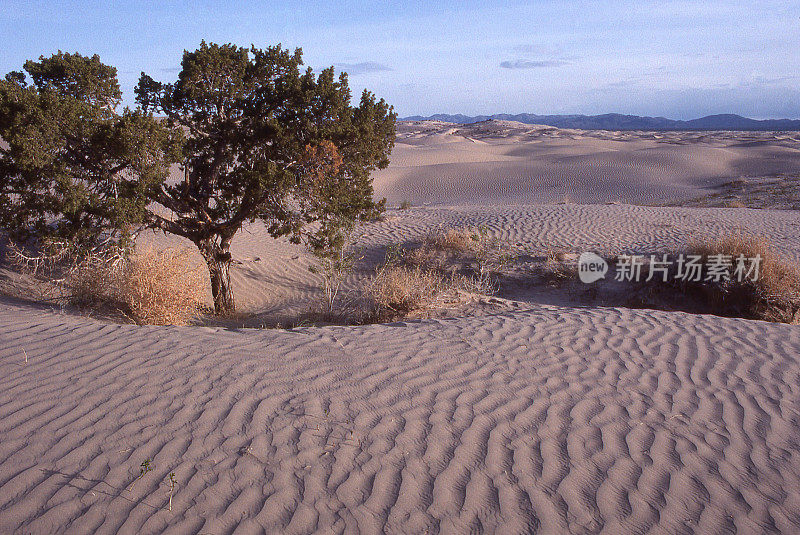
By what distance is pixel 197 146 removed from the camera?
7.58 metres

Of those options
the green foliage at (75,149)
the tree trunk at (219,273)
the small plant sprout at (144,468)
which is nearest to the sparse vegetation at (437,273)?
the tree trunk at (219,273)

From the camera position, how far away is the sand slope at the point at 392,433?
2.81 metres

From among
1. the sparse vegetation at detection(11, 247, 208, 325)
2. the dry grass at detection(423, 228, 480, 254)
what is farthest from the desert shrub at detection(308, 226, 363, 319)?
the dry grass at detection(423, 228, 480, 254)

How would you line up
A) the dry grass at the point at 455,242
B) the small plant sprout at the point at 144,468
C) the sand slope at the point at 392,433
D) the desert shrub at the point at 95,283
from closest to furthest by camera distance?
the sand slope at the point at 392,433 → the small plant sprout at the point at 144,468 → the desert shrub at the point at 95,283 → the dry grass at the point at 455,242

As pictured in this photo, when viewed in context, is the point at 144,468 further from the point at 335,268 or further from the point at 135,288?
the point at 335,268

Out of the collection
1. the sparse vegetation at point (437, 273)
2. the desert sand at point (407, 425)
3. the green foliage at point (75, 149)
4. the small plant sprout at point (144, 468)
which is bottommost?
the sparse vegetation at point (437, 273)

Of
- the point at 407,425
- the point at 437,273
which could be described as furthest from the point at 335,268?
the point at 407,425

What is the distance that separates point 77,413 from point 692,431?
4493mm

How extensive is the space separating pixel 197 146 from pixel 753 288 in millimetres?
8856

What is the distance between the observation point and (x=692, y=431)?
377cm

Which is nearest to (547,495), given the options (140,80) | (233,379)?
(233,379)

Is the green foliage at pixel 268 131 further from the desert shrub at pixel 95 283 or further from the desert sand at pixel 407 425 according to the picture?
the desert sand at pixel 407 425

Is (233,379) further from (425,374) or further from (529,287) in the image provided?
(529,287)

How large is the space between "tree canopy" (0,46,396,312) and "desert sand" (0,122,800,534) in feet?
5.52
